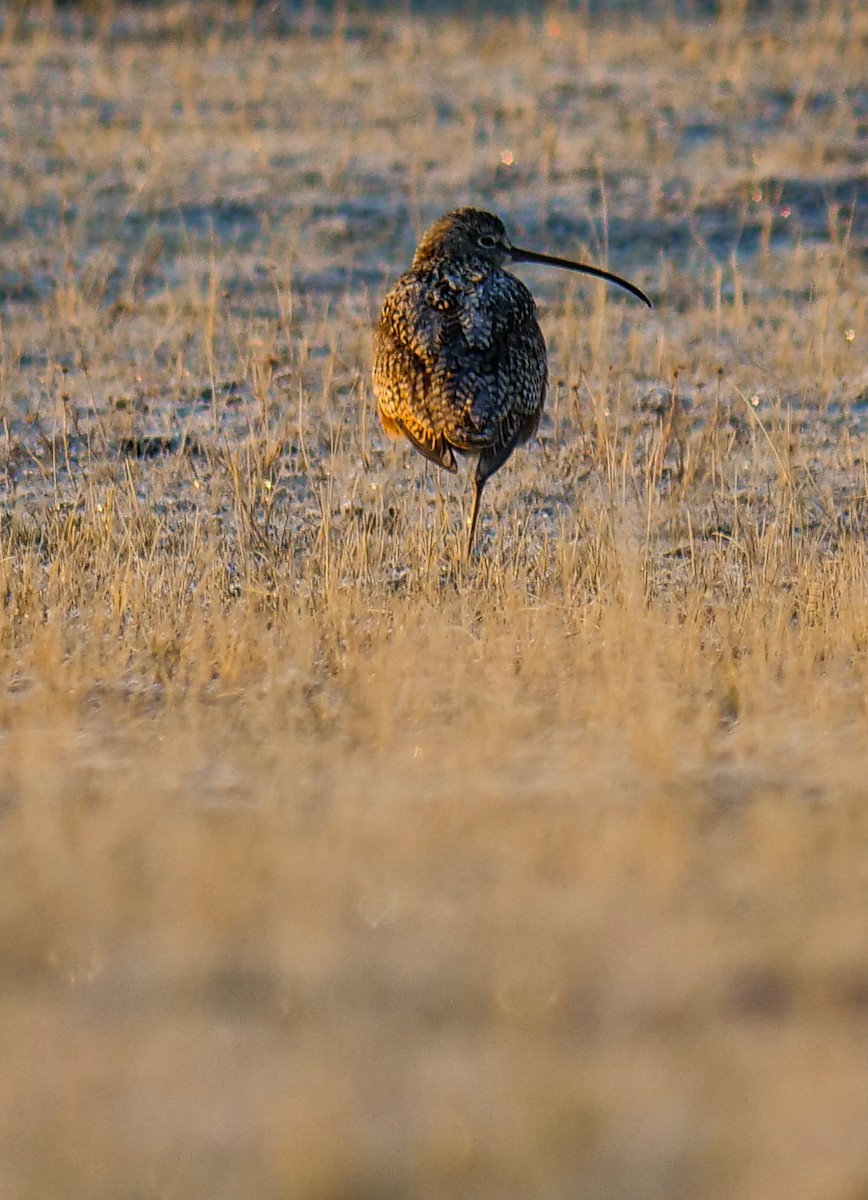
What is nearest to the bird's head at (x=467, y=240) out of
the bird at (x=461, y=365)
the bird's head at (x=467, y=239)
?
the bird's head at (x=467, y=239)

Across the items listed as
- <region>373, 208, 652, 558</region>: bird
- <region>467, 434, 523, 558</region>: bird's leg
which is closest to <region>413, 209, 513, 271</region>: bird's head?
<region>373, 208, 652, 558</region>: bird

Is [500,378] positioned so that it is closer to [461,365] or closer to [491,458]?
[461,365]

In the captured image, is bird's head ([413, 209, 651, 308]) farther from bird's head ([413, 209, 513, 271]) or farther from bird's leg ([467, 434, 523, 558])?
bird's leg ([467, 434, 523, 558])

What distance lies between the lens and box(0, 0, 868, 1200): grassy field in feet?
10.9

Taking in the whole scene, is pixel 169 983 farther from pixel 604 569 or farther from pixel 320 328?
pixel 320 328

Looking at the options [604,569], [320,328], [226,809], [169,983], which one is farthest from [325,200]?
[169,983]

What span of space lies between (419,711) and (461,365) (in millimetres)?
1919

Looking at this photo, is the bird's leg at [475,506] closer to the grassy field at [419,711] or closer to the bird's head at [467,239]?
the grassy field at [419,711]

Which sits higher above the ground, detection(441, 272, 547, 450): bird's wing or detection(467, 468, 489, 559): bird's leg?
detection(441, 272, 547, 450): bird's wing

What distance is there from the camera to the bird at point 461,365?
690 centimetres

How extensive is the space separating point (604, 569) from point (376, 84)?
32.9ft

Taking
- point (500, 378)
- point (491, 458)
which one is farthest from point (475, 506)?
point (500, 378)

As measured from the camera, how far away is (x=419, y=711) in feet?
17.7

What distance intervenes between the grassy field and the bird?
1.36ft
